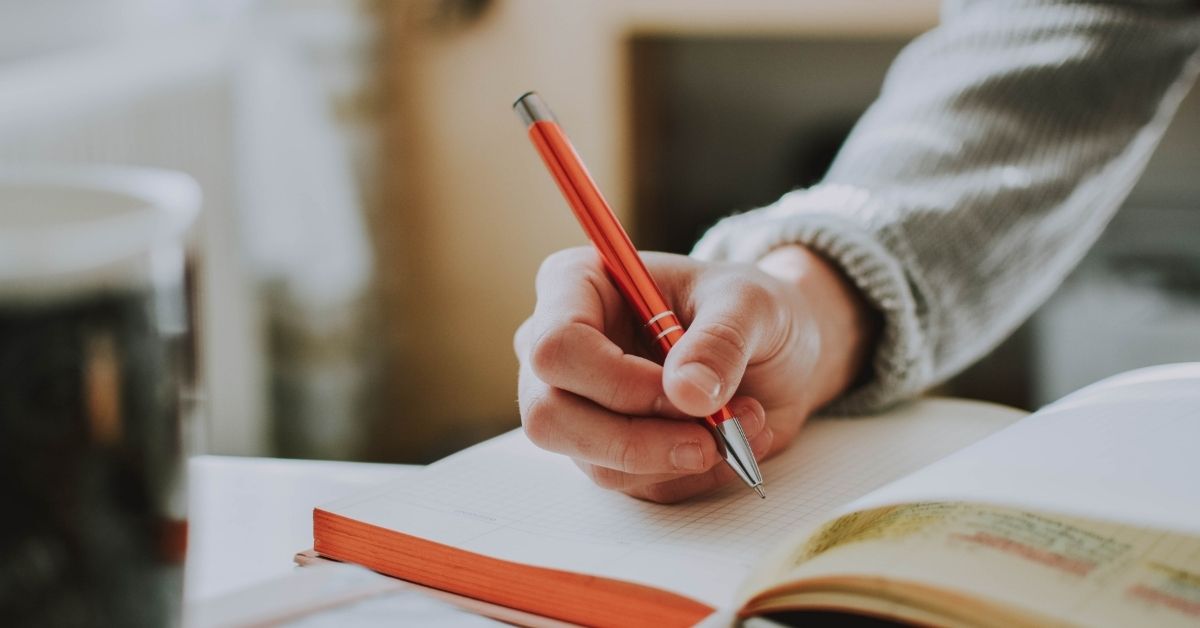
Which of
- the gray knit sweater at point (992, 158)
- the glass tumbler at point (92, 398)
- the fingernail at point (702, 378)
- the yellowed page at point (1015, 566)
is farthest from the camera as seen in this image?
the gray knit sweater at point (992, 158)

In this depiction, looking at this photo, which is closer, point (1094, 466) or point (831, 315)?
point (1094, 466)

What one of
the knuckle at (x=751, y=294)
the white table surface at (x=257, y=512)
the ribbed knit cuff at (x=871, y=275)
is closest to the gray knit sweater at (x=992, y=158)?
the ribbed knit cuff at (x=871, y=275)

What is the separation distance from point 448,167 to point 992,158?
4.67ft

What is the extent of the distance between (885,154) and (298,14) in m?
1.28

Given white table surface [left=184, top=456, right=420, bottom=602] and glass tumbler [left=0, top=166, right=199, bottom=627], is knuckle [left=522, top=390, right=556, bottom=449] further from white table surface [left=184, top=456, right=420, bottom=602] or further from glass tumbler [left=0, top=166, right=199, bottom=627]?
glass tumbler [left=0, top=166, right=199, bottom=627]

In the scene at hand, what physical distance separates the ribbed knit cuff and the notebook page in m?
0.04

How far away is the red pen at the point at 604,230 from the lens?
479mm

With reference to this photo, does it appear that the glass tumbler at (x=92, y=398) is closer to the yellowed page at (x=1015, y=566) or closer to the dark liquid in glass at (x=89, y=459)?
the dark liquid in glass at (x=89, y=459)

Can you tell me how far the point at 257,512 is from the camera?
536mm

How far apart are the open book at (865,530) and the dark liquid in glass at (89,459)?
0.58 ft

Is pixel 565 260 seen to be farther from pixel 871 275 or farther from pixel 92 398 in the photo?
pixel 92 398

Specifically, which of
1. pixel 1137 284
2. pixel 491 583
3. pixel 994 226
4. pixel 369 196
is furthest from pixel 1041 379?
pixel 491 583

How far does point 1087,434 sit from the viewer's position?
42cm

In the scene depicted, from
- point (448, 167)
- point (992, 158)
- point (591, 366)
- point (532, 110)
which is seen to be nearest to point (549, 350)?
point (591, 366)
